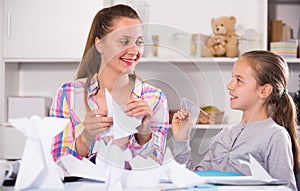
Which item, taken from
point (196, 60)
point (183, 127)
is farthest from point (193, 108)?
point (196, 60)

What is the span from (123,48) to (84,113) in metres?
0.20

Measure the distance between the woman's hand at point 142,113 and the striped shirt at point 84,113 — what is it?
2 cm

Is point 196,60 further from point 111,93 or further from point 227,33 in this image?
point 227,33

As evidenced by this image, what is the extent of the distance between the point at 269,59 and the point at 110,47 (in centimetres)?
71

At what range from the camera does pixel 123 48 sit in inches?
49.9

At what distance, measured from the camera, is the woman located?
1.25 m

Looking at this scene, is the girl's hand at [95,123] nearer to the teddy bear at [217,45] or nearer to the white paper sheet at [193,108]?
the white paper sheet at [193,108]

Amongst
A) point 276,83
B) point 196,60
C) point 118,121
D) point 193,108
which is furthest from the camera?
point 276,83

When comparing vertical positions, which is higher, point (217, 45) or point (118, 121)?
point (217, 45)

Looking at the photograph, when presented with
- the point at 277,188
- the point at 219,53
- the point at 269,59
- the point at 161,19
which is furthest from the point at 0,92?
the point at 277,188

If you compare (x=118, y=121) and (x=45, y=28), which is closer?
(x=118, y=121)

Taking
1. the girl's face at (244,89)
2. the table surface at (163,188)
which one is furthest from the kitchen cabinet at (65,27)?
the table surface at (163,188)

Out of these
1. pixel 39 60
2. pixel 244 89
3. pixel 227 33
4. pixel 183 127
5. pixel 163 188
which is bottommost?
pixel 163 188

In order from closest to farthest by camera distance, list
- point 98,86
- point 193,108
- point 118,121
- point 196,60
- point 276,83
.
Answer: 1. point 118,121
2. point 193,108
3. point 196,60
4. point 98,86
5. point 276,83
